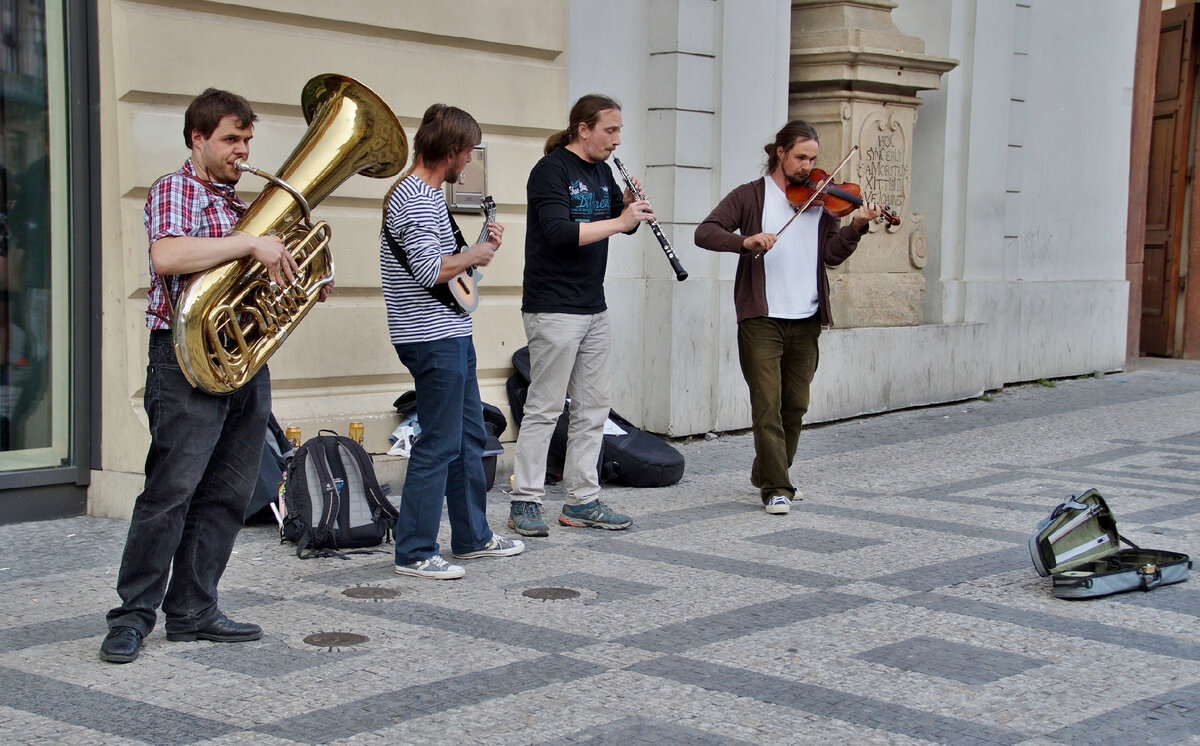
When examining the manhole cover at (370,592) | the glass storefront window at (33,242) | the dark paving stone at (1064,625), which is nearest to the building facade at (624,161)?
the glass storefront window at (33,242)

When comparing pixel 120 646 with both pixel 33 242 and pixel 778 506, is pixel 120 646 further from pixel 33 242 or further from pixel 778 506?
pixel 778 506

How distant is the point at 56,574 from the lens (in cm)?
553

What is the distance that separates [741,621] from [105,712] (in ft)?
6.80

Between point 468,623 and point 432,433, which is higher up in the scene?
point 432,433

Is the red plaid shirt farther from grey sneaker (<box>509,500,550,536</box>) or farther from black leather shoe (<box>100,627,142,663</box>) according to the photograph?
grey sneaker (<box>509,500,550,536</box>)

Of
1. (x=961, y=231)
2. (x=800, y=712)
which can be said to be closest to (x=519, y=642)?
(x=800, y=712)

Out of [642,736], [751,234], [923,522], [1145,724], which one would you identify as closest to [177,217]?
[642,736]

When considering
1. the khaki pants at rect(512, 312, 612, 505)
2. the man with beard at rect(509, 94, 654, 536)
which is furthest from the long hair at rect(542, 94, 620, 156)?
the khaki pants at rect(512, 312, 612, 505)

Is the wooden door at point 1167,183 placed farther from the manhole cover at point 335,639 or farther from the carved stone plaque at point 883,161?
the manhole cover at point 335,639

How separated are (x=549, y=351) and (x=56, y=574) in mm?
2164

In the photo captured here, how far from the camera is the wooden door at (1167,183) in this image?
14688mm

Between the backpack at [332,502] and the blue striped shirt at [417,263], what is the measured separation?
827mm

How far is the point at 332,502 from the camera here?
19.4 feet

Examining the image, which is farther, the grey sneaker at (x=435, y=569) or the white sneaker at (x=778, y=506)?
the white sneaker at (x=778, y=506)
